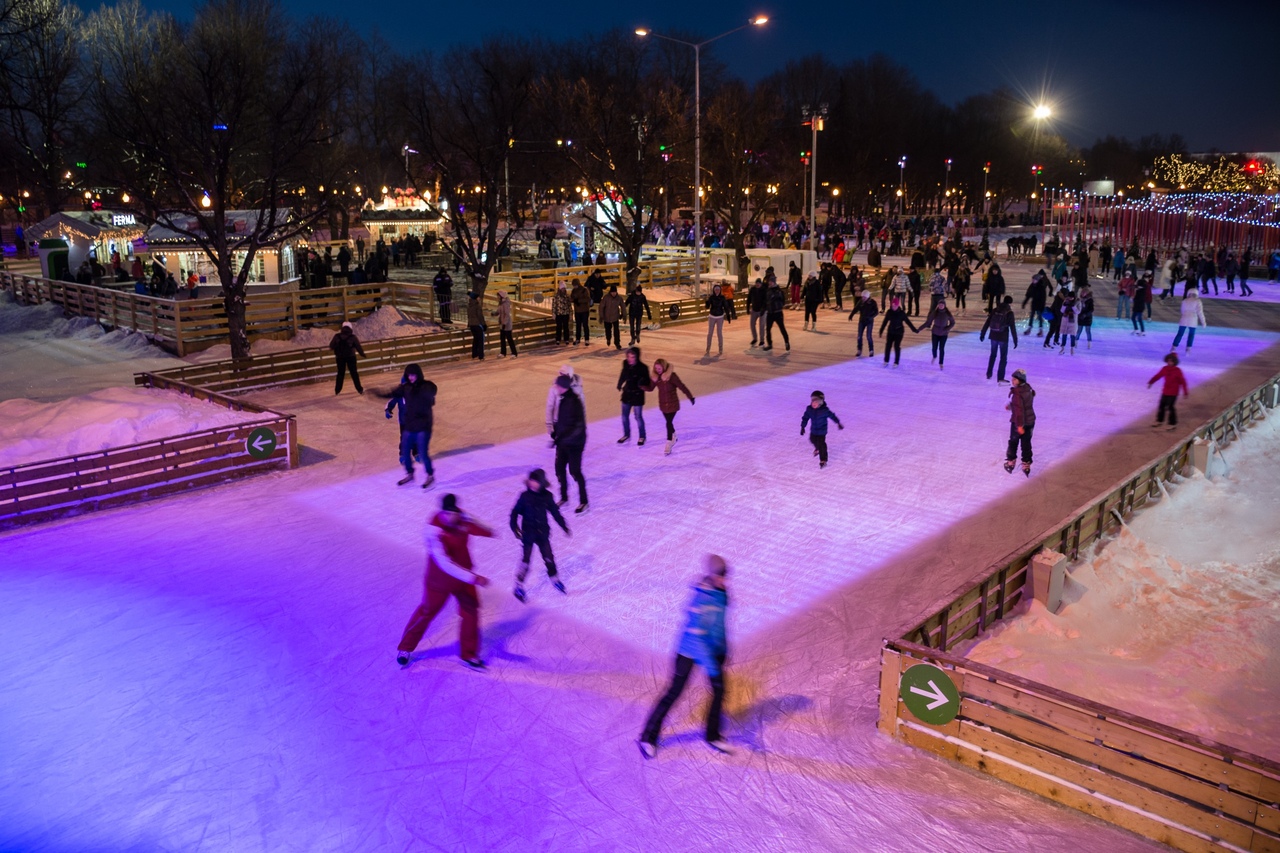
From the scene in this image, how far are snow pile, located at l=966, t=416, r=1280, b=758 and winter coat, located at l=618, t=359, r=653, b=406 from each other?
5593 mm

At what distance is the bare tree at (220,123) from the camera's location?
18531mm

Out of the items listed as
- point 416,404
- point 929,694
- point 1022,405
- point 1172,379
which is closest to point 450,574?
point 929,694

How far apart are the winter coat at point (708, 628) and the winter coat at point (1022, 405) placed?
6.75 meters

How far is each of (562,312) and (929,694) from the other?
51.7 ft

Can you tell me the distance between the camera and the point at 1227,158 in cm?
7744

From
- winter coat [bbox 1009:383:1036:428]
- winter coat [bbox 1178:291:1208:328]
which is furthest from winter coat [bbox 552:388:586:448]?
winter coat [bbox 1178:291:1208:328]

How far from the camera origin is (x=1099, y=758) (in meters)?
4.96

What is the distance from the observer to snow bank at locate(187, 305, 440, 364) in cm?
1977

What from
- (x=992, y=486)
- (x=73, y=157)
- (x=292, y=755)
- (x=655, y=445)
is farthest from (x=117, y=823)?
(x=73, y=157)

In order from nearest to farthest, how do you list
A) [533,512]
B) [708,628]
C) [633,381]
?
[708,628], [533,512], [633,381]

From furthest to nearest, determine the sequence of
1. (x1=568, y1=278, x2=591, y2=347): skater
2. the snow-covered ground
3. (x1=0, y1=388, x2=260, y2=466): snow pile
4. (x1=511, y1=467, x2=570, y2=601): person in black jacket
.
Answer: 1. (x1=568, y1=278, x2=591, y2=347): skater
2. (x1=0, y1=388, x2=260, y2=466): snow pile
3. (x1=511, y1=467, x2=570, y2=601): person in black jacket
4. the snow-covered ground

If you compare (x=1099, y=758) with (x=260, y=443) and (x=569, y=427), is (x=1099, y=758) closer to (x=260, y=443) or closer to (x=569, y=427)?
(x=569, y=427)

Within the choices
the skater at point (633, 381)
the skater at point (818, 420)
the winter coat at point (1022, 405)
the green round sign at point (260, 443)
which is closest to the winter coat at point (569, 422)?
the skater at point (633, 381)

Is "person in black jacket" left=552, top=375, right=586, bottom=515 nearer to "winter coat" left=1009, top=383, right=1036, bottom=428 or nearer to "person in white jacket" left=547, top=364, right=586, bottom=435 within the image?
"person in white jacket" left=547, top=364, right=586, bottom=435
